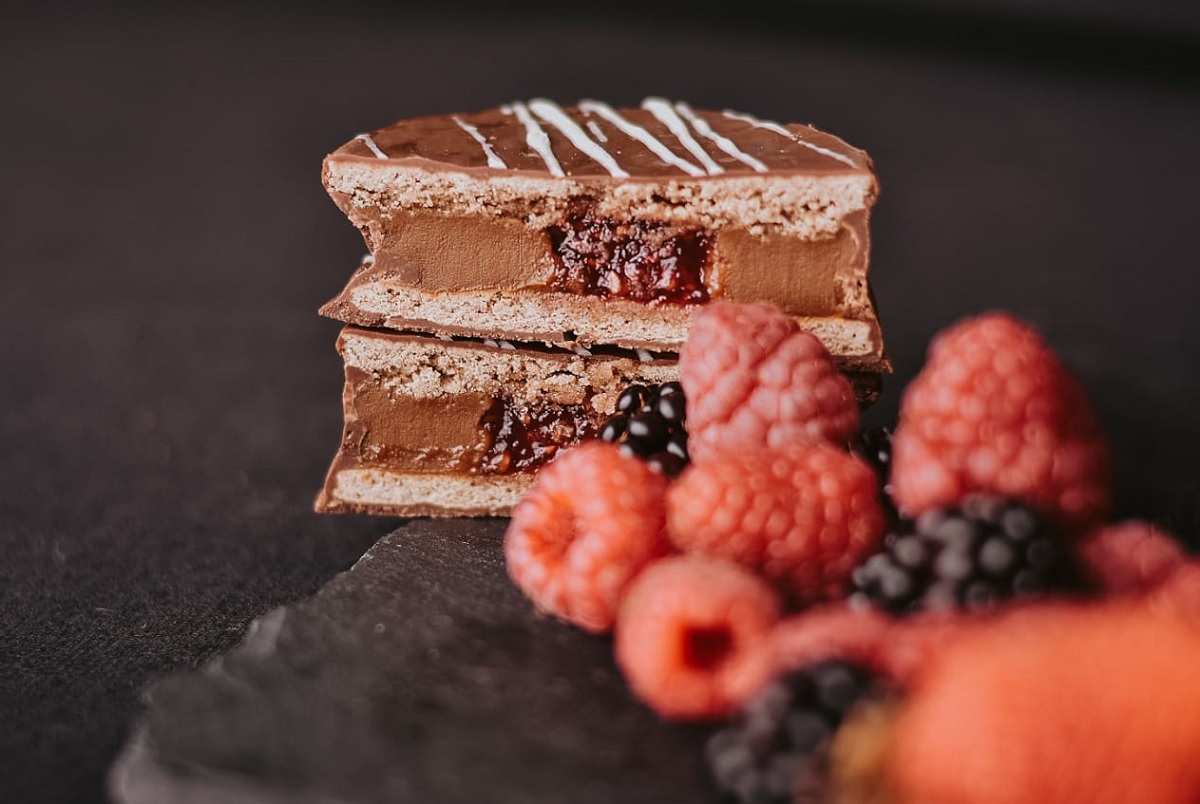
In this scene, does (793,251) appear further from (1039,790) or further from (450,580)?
(1039,790)

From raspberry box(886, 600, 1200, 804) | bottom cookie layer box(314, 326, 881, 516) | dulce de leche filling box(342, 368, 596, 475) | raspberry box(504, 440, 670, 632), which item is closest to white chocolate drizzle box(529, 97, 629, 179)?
bottom cookie layer box(314, 326, 881, 516)

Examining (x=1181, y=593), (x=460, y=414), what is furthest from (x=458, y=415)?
(x=1181, y=593)

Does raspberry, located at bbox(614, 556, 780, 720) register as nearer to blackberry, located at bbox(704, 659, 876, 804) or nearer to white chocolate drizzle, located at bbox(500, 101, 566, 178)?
blackberry, located at bbox(704, 659, 876, 804)

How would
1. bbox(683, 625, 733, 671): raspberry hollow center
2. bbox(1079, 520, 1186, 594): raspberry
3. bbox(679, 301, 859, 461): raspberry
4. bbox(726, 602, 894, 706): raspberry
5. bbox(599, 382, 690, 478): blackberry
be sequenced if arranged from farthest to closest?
bbox(599, 382, 690, 478): blackberry → bbox(679, 301, 859, 461): raspberry → bbox(1079, 520, 1186, 594): raspberry → bbox(683, 625, 733, 671): raspberry hollow center → bbox(726, 602, 894, 706): raspberry

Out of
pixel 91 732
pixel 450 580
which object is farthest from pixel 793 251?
pixel 91 732

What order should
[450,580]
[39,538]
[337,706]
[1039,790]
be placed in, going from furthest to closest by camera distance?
[39,538]
[450,580]
[337,706]
[1039,790]

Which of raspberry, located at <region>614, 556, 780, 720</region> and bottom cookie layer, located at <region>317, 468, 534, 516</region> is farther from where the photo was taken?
bottom cookie layer, located at <region>317, 468, 534, 516</region>
